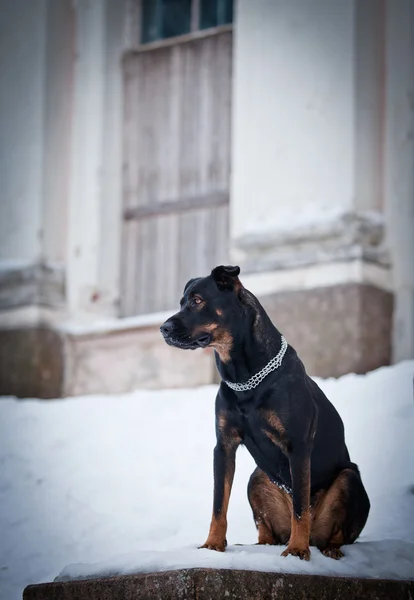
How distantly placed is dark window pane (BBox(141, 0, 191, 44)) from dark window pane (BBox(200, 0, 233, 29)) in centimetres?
16

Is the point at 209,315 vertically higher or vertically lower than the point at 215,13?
lower

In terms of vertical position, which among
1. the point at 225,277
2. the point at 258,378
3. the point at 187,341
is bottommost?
the point at 258,378

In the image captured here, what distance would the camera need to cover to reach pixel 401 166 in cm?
937

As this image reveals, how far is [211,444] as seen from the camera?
825 cm

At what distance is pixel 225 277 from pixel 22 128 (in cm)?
643

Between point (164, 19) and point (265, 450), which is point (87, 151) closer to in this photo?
point (164, 19)

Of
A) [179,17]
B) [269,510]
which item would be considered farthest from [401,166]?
[269,510]

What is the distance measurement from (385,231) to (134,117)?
3.05 metres

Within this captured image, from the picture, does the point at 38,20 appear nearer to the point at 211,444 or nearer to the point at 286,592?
the point at 211,444

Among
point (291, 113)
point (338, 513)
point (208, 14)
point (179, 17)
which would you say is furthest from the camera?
point (179, 17)

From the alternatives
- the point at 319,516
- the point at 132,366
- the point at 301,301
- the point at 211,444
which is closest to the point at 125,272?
the point at 132,366

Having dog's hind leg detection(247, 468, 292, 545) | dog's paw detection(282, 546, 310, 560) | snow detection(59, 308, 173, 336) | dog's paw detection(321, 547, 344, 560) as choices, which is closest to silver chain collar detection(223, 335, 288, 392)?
dog's hind leg detection(247, 468, 292, 545)

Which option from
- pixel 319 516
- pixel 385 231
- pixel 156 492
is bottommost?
pixel 156 492

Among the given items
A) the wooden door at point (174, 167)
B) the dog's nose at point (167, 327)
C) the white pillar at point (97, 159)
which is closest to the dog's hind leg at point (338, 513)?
the dog's nose at point (167, 327)
